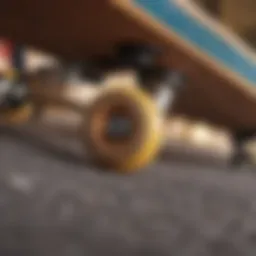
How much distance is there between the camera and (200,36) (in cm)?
83

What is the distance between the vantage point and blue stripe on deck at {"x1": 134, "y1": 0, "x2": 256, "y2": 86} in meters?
0.77

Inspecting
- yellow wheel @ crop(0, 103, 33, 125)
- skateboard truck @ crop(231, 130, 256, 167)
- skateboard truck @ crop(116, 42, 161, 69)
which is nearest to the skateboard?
skateboard truck @ crop(116, 42, 161, 69)

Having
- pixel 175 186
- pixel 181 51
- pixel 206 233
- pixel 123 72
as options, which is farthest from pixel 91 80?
pixel 206 233

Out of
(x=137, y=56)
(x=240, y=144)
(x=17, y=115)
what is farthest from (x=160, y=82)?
(x=17, y=115)

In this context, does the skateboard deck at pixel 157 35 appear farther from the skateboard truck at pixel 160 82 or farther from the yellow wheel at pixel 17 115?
the yellow wheel at pixel 17 115

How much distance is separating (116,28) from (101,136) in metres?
0.15

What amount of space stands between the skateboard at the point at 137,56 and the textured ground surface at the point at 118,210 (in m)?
0.05

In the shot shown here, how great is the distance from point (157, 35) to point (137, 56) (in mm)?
76

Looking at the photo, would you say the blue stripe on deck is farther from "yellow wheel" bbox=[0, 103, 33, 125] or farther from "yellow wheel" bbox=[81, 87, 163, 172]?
"yellow wheel" bbox=[0, 103, 33, 125]

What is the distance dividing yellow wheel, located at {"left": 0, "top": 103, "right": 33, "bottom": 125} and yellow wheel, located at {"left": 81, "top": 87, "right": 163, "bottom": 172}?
1.25 ft

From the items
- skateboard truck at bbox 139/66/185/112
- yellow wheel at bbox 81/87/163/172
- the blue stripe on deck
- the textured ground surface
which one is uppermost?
the blue stripe on deck

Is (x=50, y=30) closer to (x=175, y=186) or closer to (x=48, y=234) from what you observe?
(x=175, y=186)

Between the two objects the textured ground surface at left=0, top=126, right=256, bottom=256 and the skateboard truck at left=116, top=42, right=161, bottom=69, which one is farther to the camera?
the skateboard truck at left=116, top=42, right=161, bottom=69

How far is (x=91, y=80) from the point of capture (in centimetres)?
121
